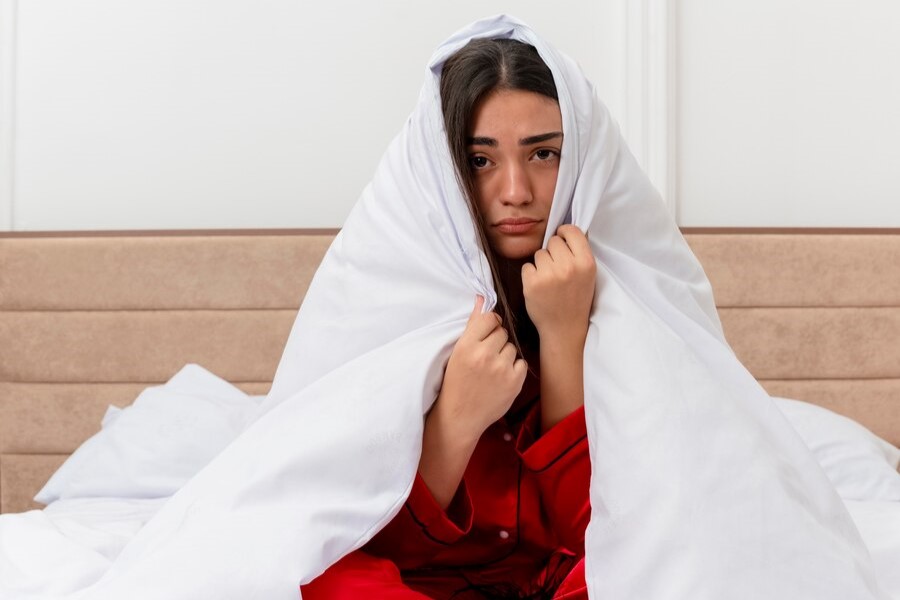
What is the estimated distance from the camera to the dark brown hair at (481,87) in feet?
4.29

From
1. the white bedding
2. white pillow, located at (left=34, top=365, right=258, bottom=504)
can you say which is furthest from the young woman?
white pillow, located at (left=34, top=365, right=258, bottom=504)

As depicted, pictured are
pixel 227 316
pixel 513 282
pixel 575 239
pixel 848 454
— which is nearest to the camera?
pixel 575 239

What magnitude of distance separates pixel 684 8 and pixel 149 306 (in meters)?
1.63

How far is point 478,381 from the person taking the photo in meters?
1.20

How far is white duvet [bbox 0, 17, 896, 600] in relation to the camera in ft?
3.34

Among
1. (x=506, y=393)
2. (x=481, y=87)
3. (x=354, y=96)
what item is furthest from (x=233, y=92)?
(x=506, y=393)

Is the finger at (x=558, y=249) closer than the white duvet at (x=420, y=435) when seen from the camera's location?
No

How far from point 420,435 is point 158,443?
41.5 inches

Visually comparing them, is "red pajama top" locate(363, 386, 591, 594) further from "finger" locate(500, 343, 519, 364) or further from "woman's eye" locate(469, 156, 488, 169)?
"woman's eye" locate(469, 156, 488, 169)

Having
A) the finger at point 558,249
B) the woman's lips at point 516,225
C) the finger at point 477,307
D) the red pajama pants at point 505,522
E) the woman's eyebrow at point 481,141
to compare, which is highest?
the woman's eyebrow at point 481,141

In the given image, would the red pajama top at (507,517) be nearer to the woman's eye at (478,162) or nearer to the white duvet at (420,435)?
the white duvet at (420,435)

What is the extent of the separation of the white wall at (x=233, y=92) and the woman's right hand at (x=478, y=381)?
1357 millimetres

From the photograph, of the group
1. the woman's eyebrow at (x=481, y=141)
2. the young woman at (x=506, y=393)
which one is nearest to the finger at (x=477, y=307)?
the young woman at (x=506, y=393)

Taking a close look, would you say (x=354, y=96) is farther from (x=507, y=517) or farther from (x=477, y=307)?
(x=507, y=517)
